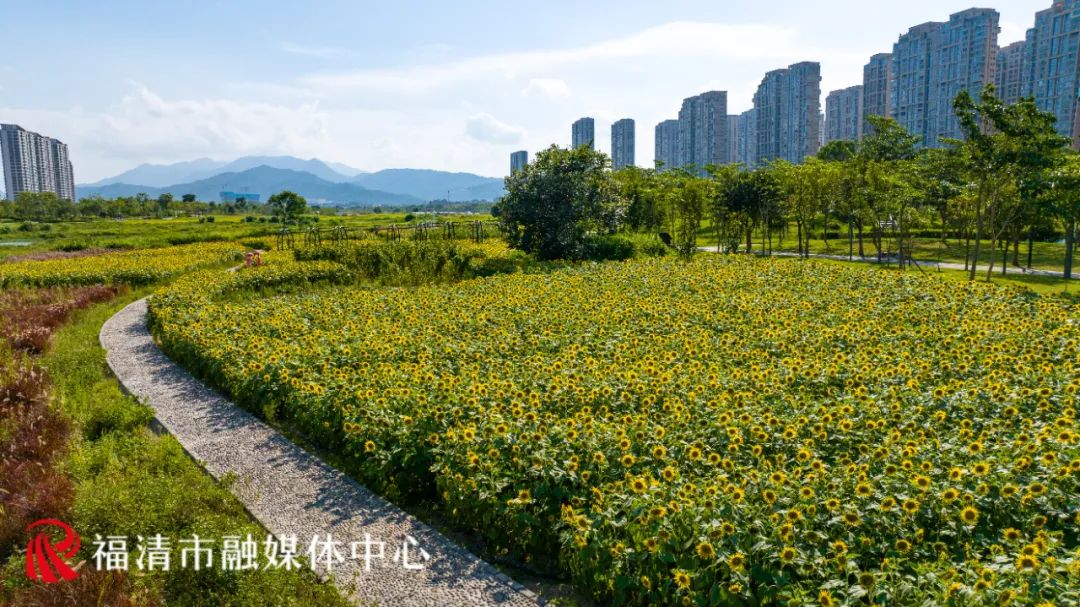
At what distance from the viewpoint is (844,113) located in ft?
343

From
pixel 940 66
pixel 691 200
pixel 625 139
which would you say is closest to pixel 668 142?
pixel 625 139

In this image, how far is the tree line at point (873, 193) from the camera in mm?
15008

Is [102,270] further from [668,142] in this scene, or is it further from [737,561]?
[668,142]

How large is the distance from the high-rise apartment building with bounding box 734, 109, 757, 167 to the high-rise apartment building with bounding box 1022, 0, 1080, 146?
3955 centimetres

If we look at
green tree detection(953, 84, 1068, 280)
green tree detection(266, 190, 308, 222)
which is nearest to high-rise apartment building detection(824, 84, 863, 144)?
green tree detection(266, 190, 308, 222)

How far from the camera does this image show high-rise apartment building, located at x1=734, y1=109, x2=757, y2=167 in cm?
10694

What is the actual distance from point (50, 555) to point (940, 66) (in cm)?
9121

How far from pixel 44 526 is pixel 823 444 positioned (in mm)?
5594

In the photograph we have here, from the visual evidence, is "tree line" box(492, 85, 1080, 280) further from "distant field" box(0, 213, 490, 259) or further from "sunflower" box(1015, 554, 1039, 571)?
"distant field" box(0, 213, 490, 259)

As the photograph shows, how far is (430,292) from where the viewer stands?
1258 centimetres

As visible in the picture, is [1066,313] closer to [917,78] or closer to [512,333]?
[512,333]

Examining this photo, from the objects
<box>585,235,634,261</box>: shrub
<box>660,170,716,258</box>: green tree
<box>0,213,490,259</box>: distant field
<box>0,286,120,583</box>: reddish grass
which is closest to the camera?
<box>0,286,120,583</box>: reddish grass

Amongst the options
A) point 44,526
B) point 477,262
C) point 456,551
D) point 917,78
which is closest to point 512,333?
point 456,551

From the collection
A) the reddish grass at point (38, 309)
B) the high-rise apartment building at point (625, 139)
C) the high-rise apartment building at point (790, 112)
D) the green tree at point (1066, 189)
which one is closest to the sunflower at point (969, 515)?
the reddish grass at point (38, 309)
